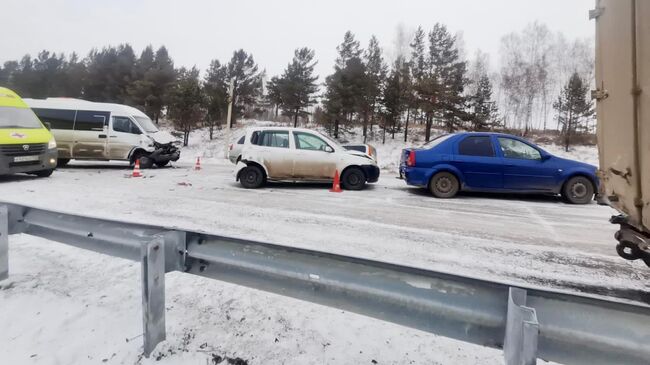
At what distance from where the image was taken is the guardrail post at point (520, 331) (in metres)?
1.21

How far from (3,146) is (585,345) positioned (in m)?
11.5

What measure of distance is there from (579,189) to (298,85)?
2933 centimetres

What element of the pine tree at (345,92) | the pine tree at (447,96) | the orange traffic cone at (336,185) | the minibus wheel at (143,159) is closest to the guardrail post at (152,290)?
the orange traffic cone at (336,185)

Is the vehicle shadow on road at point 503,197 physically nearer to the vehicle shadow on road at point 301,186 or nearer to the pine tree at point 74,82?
the vehicle shadow on road at point 301,186

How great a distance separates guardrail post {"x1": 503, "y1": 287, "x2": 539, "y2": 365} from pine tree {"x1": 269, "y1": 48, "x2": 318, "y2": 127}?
113ft

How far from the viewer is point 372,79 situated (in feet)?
104

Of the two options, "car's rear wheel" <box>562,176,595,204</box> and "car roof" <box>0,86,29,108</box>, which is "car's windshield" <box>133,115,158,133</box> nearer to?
"car roof" <box>0,86,29,108</box>

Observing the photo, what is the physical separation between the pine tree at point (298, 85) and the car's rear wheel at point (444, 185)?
27.9 m

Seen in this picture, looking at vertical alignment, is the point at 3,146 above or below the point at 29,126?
below

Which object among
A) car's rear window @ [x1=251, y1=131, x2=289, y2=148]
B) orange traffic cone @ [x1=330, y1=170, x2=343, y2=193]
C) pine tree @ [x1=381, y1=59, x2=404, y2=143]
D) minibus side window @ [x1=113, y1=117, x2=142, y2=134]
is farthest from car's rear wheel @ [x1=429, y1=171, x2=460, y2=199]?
pine tree @ [x1=381, y1=59, x2=404, y2=143]

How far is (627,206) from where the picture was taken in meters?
2.50

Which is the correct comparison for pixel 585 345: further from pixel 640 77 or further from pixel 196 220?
pixel 196 220

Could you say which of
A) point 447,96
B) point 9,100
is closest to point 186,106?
point 9,100

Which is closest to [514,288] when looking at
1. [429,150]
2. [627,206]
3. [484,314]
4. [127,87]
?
[484,314]
